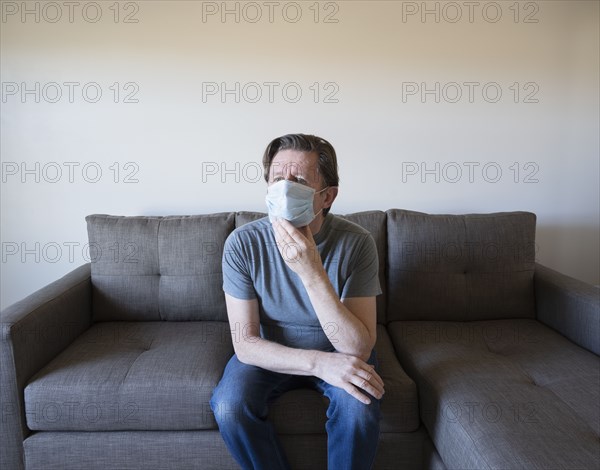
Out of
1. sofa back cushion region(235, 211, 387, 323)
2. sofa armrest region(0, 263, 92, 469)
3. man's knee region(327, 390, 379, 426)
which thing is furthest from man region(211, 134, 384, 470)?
sofa armrest region(0, 263, 92, 469)

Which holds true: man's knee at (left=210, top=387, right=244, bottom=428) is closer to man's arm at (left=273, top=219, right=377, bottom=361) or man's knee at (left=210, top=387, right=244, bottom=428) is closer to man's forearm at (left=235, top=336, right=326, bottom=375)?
man's forearm at (left=235, top=336, right=326, bottom=375)

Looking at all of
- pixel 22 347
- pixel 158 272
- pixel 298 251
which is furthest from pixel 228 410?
pixel 158 272

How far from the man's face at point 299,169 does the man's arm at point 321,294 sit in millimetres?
136

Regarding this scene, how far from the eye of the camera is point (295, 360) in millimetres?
1374

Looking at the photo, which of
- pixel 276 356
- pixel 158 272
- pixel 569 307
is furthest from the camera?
pixel 158 272

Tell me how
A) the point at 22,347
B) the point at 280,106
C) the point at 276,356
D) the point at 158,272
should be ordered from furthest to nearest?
the point at 280,106 < the point at 158,272 < the point at 22,347 < the point at 276,356

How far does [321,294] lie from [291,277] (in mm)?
176

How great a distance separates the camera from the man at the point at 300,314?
4.33 feet

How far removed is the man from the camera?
1.32 metres

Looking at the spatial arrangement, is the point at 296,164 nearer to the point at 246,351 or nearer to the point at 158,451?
the point at 246,351

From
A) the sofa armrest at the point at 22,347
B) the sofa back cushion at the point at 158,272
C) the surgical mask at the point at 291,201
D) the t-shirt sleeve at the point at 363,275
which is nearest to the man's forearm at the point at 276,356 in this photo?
the t-shirt sleeve at the point at 363,275

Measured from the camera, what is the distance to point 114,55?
229 centimetres

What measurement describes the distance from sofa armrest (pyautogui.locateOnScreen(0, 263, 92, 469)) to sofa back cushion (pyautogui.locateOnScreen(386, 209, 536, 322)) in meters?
1.36

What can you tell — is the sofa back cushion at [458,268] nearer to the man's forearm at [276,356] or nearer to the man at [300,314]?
the man at [300,314]
